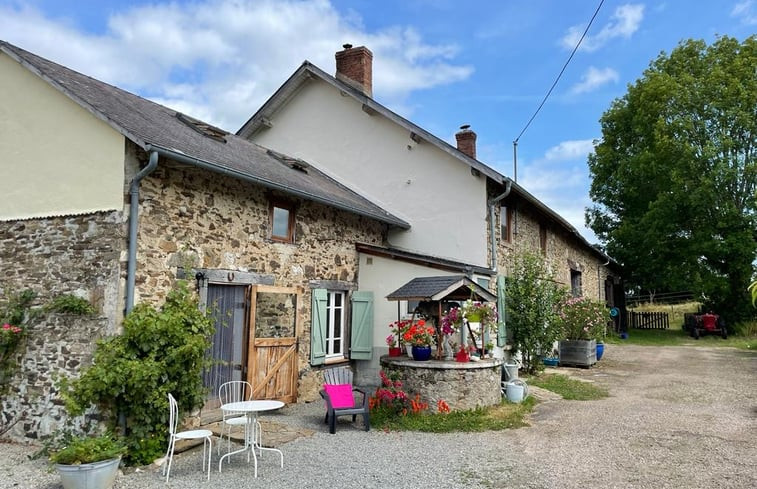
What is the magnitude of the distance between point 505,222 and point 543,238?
307 centimetres

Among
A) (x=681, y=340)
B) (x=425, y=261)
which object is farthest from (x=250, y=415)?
(x=681, y=340)

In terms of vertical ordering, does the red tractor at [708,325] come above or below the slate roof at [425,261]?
below

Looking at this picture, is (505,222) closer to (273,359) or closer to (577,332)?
(577,332)

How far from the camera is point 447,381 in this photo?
305 inches

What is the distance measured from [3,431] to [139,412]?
221cm

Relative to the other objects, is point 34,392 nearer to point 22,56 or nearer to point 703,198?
point 22,56

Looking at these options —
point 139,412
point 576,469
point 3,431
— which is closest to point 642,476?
point 576,469

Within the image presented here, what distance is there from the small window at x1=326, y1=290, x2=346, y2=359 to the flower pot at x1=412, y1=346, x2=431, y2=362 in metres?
2.30

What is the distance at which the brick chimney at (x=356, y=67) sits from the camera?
1322 cm

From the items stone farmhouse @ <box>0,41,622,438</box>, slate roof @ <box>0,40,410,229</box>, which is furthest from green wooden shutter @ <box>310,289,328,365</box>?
slate roof @ <box>0,40,410,229</box>

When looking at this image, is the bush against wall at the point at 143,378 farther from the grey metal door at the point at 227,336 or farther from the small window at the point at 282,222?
the small window at the point at 282,222

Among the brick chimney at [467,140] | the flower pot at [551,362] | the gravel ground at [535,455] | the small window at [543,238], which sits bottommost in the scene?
the gravel ground at [535,455]

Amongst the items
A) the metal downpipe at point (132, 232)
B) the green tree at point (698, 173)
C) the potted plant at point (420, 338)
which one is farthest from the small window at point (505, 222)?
the green tree at point (698, 173)

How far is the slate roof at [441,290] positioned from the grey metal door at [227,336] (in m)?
2.31
